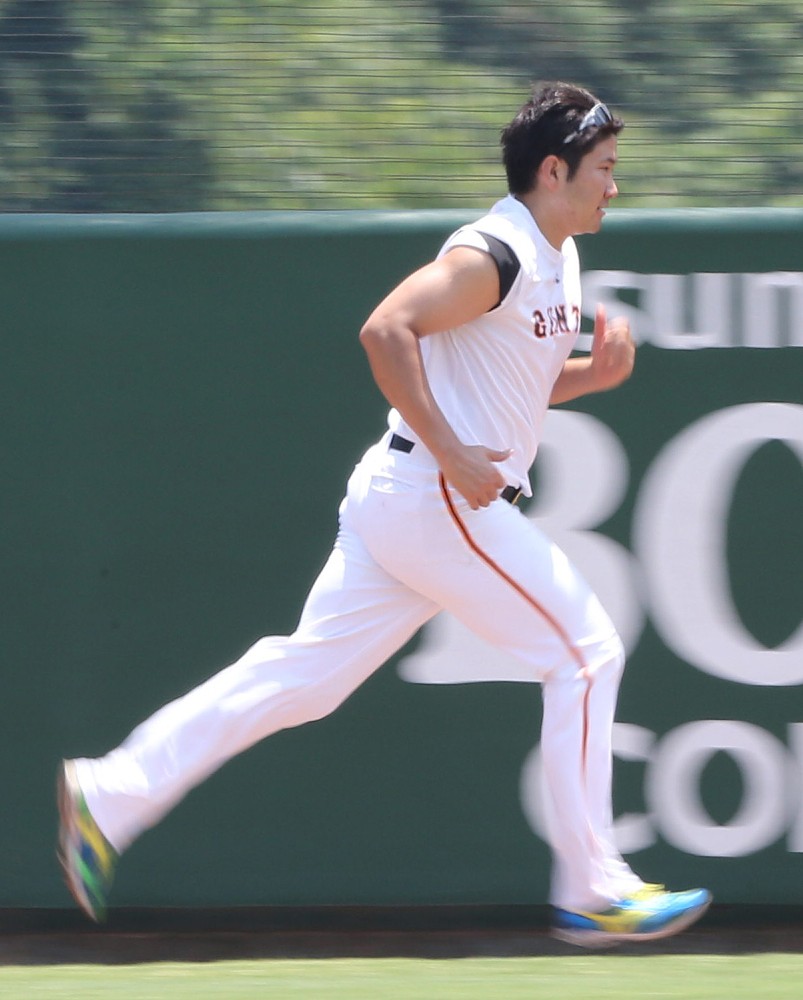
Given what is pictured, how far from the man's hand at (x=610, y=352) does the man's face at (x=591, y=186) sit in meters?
0.24

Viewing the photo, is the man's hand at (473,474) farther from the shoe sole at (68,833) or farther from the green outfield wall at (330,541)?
the shoe sole at (68,833)

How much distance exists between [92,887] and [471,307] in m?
1.55

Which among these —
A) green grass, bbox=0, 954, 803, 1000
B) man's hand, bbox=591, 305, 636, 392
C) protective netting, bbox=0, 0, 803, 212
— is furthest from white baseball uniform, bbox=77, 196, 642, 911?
protective netting, bbox=0, 0, 803, 212

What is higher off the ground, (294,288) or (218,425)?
(294,288)

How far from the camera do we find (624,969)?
3.91 meters

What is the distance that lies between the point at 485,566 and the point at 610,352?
587mm

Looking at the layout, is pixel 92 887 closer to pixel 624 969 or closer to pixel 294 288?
pixel 624 969

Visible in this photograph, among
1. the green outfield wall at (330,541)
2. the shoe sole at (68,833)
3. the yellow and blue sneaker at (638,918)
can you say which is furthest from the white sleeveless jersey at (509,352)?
the shoe sole at (68,833)

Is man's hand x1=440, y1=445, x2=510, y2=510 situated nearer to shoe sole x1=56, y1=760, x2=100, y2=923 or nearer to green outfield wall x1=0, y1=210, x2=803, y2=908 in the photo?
green outfield wall x1=0, y1=210, x2=803, y2=908

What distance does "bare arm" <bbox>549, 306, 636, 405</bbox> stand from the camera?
12.5 feet

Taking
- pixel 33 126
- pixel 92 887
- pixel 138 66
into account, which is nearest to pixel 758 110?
pixel 138 66

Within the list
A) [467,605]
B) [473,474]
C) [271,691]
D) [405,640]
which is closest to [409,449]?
[473,474]

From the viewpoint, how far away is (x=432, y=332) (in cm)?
348

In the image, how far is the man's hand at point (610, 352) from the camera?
3.81m
